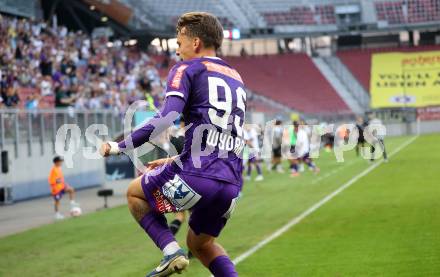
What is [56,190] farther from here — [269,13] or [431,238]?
[269,13]

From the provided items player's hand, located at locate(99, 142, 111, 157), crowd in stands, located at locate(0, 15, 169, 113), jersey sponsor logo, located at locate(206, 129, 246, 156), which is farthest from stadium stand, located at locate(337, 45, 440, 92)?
player's hand, located at locate(99, 142, 111, 157)

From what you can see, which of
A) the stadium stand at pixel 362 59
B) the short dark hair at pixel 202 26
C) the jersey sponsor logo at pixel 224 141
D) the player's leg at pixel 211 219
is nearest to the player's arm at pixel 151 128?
the jersey sponsor logo at pixel 224 141

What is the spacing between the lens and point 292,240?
1370 centimetres

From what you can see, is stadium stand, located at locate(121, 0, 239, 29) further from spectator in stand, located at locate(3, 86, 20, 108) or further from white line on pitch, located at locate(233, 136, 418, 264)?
white line on pitch, located at locate(233, 136, 418, 264)

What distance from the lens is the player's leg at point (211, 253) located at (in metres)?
6.94

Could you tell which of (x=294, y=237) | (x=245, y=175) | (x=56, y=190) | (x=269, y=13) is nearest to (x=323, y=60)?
(x=269, y=13)

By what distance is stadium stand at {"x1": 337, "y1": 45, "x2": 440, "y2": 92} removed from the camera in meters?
69.7

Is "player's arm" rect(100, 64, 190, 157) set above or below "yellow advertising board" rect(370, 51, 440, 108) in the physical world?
above

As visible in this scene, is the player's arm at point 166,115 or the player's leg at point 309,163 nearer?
the player's arm at point 166,115

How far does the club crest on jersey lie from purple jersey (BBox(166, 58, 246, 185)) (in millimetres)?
102

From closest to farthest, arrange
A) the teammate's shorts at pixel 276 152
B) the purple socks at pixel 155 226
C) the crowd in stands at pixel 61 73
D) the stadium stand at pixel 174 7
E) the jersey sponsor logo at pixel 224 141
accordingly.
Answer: the jersey sponsor logo at pixel 224 141, the purple socks at pixel 155 226, the crowd in stands at pixel 61 73, the teammate's shorts at pixel 276 152, the stadium stand at pixel 174 7

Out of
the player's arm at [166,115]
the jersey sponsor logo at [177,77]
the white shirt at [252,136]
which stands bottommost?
the white shirt at [252,136]

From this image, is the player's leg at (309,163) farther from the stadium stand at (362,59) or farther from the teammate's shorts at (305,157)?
the stadium stand at (362,59)

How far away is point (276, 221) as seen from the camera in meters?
16.8
